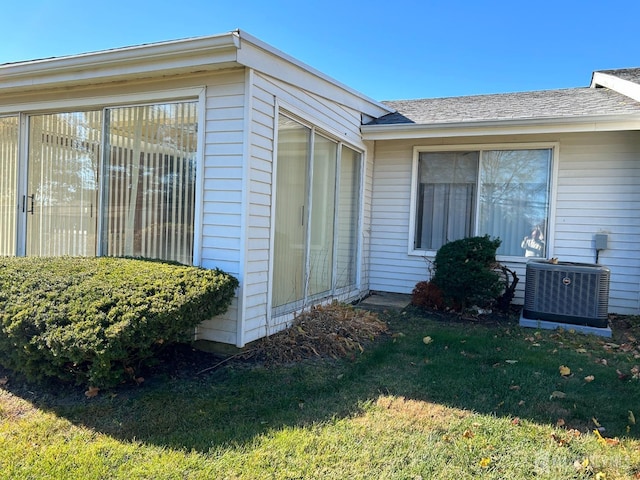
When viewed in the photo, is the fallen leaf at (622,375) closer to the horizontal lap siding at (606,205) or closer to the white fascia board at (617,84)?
the horizontal lap siding at (606,205)

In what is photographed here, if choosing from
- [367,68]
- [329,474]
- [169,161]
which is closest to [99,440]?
[329,474]

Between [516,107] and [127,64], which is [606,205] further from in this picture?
[127,64]

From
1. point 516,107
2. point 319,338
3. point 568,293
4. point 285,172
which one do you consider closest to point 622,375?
point 568,293

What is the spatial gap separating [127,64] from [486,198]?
17.0ft

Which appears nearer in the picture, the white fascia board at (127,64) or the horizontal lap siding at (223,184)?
the white fascia board at (127,64)

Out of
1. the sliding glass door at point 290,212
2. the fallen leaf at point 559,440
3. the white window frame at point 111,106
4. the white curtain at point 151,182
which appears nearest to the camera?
the fallen leaf at point 559,440

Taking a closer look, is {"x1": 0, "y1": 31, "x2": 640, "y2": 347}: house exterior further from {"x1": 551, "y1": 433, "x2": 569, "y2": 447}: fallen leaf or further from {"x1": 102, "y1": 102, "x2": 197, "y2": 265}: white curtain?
{"x1": 551, "y1": 433, "x2": 569, "y2": 447}: fallen leaf

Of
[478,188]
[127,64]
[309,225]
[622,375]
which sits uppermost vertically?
[127,64]

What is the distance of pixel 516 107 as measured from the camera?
6.80m

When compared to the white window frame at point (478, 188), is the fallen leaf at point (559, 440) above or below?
below

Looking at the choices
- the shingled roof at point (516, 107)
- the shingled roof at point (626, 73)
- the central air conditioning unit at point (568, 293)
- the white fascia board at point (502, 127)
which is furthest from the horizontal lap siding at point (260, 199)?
the shingled roof at point (626, 73)

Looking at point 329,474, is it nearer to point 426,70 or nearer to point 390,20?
point 390,20

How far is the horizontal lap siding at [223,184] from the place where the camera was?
393 cm

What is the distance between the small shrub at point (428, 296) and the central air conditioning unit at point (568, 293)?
1.11 m
